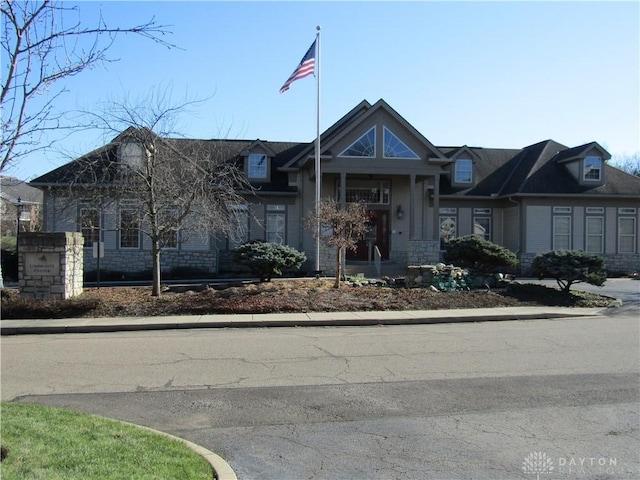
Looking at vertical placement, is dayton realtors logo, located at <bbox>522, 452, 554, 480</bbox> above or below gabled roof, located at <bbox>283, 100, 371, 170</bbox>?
below

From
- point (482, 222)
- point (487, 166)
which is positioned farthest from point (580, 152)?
point (482, 222)

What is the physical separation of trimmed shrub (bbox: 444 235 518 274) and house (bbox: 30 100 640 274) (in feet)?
13.1

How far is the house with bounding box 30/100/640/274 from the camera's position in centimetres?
2534

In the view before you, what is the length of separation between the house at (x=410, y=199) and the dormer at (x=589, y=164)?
2.1 inches

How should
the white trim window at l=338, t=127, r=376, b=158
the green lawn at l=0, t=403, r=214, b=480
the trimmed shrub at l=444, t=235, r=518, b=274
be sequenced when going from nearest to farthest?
the green lawn at l=0, t=403, r=214, b=480
the trimmed shrub at l=444, t=235, r=518, b=274
the white trim window at l=338, t=127, r=376, b=158

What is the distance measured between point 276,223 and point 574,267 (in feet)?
48.3

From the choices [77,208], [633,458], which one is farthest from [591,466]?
[77,208]

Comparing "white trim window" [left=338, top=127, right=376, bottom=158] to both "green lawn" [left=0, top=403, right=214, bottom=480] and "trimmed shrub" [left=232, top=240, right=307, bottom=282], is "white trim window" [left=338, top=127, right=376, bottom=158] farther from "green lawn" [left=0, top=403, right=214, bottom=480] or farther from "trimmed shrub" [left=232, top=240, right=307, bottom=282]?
"green lawn" [left=0, top=403, right=214, bottom=480]

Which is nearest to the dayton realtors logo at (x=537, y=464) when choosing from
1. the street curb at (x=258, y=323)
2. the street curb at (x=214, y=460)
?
the street curb at (x=214, y=460)

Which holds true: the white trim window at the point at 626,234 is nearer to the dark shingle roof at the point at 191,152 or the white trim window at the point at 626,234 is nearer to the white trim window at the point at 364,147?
the white trim window at the point at 364,147

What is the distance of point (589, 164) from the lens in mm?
28234

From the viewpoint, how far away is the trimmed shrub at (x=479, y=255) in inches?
765

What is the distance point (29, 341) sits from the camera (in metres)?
11.2

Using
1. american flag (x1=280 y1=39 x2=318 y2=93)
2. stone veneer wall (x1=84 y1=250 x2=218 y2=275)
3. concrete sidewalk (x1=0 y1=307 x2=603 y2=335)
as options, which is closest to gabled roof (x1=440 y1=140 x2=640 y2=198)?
american flag (x1=280 y1=39 x2=318 y2=93)
